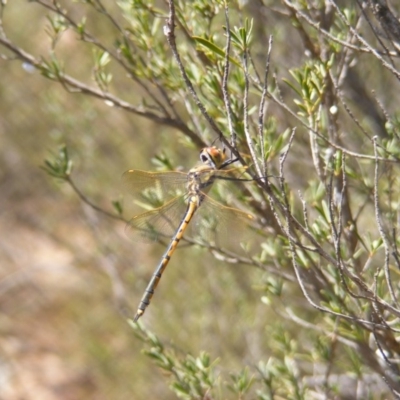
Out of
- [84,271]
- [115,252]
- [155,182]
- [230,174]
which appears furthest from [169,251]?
[84,271]

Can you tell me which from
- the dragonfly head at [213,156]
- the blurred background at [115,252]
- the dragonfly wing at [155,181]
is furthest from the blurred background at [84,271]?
the dragonfly head at [213,156]

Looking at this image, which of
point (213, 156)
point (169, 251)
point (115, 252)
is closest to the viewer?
point (213, 156)

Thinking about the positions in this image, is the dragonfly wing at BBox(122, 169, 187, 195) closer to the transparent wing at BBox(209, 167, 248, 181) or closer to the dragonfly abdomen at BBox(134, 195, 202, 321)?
the dragonfly abdomen at BBox(134, 195, 202, 321)

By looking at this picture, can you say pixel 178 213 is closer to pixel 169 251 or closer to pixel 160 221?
pixel 160 221

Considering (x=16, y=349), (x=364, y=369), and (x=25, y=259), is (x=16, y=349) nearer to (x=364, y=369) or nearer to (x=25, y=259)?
(x=25, y=259)

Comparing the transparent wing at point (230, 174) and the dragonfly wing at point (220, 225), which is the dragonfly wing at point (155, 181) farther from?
the transparent wing at point (230, 174)

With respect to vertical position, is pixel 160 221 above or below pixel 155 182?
below

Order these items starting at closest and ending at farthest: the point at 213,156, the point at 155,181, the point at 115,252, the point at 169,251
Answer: the point at 213,156 → the point at 169,251 → the point at 155,181 → the point at 115,252
